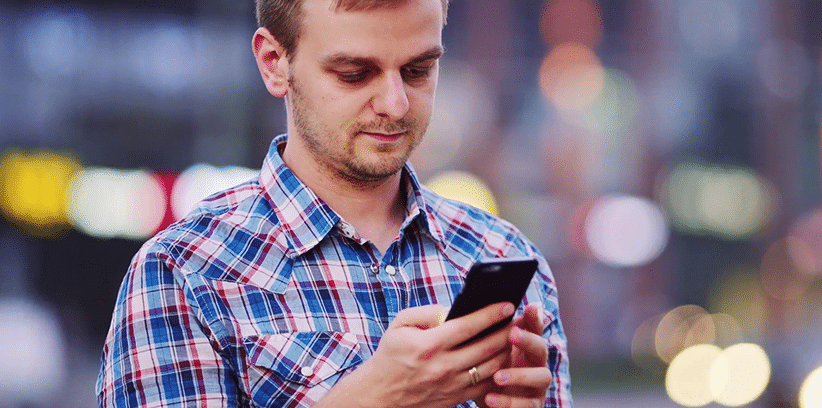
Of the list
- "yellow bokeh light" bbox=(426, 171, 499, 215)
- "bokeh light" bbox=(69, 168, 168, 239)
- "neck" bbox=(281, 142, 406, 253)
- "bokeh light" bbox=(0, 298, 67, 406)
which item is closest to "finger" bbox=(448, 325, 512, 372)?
"neck" bbox=(281, 142, 406, 253)

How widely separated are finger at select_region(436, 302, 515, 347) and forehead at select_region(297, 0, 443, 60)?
0.70m

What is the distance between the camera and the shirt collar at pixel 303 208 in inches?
94.9

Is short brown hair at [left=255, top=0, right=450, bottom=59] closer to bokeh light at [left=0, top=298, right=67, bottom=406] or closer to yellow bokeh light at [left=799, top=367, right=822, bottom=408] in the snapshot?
yellow bokeh light at [left=799, top=367, right=822, bottom=408]

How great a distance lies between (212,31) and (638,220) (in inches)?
548

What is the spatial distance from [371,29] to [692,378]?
15.6m

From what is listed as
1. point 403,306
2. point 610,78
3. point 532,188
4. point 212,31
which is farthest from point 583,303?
point 403,306

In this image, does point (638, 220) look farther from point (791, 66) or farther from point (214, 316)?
point (214, 316)

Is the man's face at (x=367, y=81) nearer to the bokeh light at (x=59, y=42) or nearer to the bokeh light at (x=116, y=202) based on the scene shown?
the bokeh light at (x=116, y=202)

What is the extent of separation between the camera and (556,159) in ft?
85.2

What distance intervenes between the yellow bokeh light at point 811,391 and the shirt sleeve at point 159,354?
Answer: 896 cm

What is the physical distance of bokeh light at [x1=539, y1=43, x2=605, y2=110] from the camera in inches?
1020

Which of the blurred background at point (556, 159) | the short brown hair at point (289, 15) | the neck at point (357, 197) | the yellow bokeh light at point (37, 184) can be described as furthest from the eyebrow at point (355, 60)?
the yellow bokeh light at point (37, 184)

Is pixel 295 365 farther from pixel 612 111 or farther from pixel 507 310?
pixel 612 111

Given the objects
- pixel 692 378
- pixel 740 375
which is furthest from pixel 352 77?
pixel 692 378
